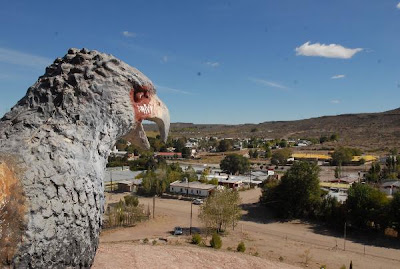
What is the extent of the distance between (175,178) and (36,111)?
38990mm

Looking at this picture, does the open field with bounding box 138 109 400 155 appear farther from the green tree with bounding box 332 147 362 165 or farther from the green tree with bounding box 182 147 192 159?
A: the green tree with bounding box 182 147 192 159

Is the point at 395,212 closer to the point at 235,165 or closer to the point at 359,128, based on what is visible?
the point at 235,165

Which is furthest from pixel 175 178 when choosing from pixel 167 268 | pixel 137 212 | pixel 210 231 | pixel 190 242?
pixel 167 268

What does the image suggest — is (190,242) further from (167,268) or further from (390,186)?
(390,186)

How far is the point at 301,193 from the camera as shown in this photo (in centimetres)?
2911

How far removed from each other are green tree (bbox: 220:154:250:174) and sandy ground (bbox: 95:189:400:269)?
1944 centimetres

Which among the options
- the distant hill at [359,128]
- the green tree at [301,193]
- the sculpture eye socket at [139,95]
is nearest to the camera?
the sculpture eye socket at [139,95]

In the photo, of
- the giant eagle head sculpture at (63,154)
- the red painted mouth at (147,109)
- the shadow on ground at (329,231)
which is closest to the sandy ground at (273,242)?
the shadow on ground at (329,231)

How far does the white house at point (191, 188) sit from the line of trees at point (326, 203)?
20.0 ft

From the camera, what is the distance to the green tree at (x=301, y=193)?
2900 centimetres

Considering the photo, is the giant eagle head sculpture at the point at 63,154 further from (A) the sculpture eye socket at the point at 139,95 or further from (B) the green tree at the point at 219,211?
(B) the green tree at the point at 219,211

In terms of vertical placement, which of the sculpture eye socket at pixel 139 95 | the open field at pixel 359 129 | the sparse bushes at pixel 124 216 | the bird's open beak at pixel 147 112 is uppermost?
the open field at pixel 359 129

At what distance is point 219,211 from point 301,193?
8.75 metres

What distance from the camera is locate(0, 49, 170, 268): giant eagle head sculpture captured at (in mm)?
2732
